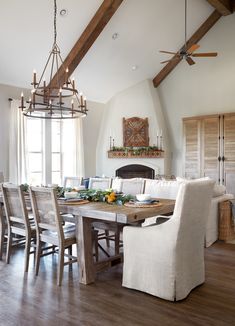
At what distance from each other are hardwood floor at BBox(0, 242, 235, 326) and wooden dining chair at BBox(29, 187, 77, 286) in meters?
0.23

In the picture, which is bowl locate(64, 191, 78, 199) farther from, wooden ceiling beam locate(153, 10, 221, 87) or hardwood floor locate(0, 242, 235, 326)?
wooden ceiling beam locate(153, 10, 221, 87)

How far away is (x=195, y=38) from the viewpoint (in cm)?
834

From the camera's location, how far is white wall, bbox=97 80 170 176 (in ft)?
28.8

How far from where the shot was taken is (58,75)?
690 centimetres

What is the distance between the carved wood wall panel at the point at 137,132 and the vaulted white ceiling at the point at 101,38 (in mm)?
1066

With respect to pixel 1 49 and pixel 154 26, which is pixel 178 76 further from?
pixel 1 49

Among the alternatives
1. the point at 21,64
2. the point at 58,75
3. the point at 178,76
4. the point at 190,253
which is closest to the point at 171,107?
the point at 178,76

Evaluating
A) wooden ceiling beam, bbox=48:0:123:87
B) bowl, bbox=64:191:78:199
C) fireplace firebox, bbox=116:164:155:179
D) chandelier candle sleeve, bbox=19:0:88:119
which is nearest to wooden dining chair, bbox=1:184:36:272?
bowl, bbox=64:191:78:199

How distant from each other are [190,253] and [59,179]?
5.78m

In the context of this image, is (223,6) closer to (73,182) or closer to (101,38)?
(101,38)

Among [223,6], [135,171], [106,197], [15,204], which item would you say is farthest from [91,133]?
[106,197]

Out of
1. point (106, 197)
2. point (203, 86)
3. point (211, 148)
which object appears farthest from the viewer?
point (203, 86)

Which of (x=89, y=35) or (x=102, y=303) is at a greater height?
(x=89, y=35)

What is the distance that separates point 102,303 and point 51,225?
0.99m
